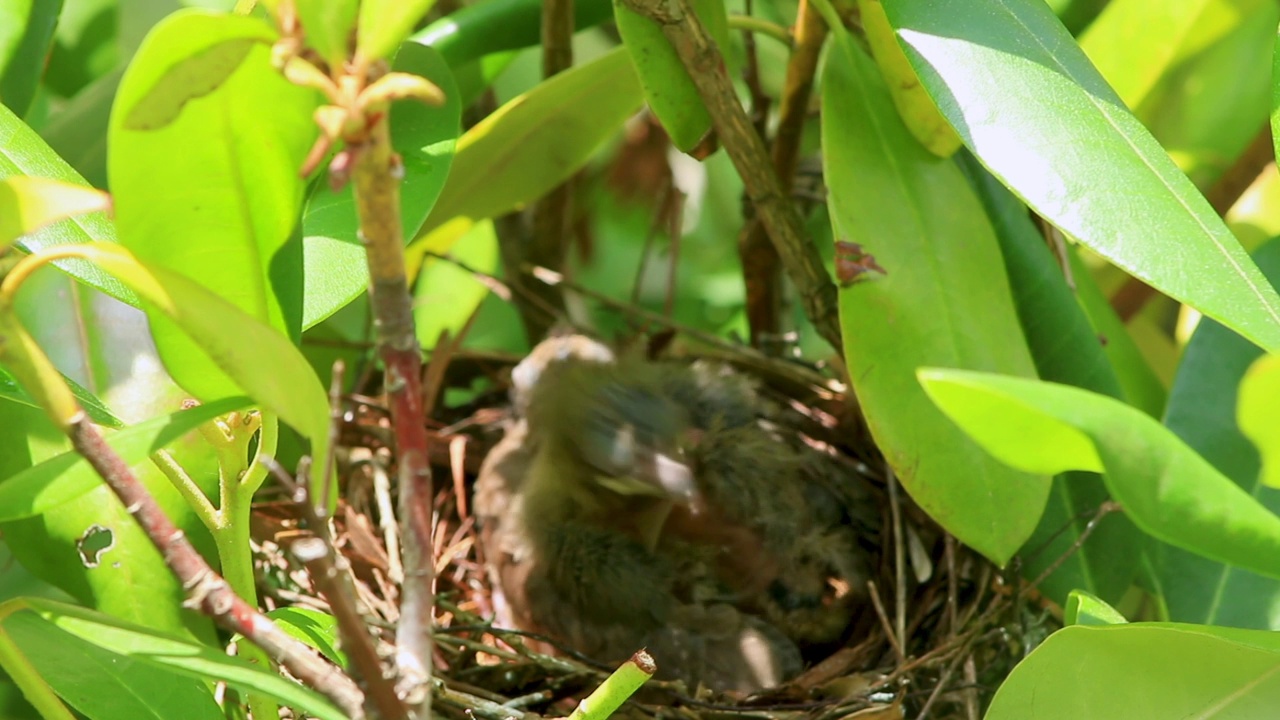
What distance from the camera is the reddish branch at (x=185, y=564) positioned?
60cm

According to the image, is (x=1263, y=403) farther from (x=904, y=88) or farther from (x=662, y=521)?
(x=662, y=521)

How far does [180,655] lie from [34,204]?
0.84 ft

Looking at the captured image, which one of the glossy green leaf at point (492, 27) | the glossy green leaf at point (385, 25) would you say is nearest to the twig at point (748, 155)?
the glossy green leaf at point (492, 27)

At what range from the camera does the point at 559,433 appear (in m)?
1.62

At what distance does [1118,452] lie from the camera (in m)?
0.60

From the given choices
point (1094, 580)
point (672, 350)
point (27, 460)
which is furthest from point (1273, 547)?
point (672, 350)

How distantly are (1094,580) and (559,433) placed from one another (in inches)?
27.1

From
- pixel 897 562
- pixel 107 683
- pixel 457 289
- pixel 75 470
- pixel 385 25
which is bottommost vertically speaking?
pixel 457 289

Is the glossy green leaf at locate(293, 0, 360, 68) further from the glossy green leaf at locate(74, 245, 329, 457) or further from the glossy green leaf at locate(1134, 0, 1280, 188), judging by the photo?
the glossy green leaf at locate(1134, 0, 1280, 188)

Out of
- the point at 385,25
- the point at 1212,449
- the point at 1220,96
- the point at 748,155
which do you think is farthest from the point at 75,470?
the point at 1220,96

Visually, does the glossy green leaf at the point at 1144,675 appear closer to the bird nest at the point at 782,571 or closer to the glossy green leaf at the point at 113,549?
the bird nest at the point at 782,571

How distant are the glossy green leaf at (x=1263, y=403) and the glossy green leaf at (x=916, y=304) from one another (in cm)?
46

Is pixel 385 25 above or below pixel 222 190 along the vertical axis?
above

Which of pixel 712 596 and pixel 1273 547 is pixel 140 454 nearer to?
pixel 1273 547
